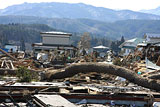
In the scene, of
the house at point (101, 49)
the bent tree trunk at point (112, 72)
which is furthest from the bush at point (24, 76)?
the house at point (101, 49)

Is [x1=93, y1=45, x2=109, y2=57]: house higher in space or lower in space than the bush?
lower

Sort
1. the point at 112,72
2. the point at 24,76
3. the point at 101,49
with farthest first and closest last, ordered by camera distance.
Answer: the point at 101,49 → the point at 24,76 → the point at 112,72

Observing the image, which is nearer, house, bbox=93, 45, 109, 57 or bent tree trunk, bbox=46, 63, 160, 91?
bent tree trunk, bbox=46, 63, 160, 91

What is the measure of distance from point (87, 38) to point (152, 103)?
308ft

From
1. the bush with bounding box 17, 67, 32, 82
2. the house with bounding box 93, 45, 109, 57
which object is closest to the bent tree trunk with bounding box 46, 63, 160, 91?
the bush with bounding box 17, 67, 32, 82

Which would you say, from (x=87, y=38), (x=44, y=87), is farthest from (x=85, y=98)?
(x=87, y=38)

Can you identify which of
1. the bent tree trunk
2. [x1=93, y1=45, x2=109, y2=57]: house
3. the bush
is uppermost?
the bent tree trunk

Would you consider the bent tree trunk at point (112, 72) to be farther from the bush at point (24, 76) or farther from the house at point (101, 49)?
the house at point (101, 49)

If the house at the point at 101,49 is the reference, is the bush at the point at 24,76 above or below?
above

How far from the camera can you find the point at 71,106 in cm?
692

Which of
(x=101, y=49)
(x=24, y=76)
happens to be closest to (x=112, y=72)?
(x=24, y=76)

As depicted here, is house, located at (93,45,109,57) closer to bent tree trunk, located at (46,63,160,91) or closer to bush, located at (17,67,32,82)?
bush, located at (17,67,32,82)

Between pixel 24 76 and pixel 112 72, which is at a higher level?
pixel 112 72

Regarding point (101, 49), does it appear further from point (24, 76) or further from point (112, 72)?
point (112, 72)
